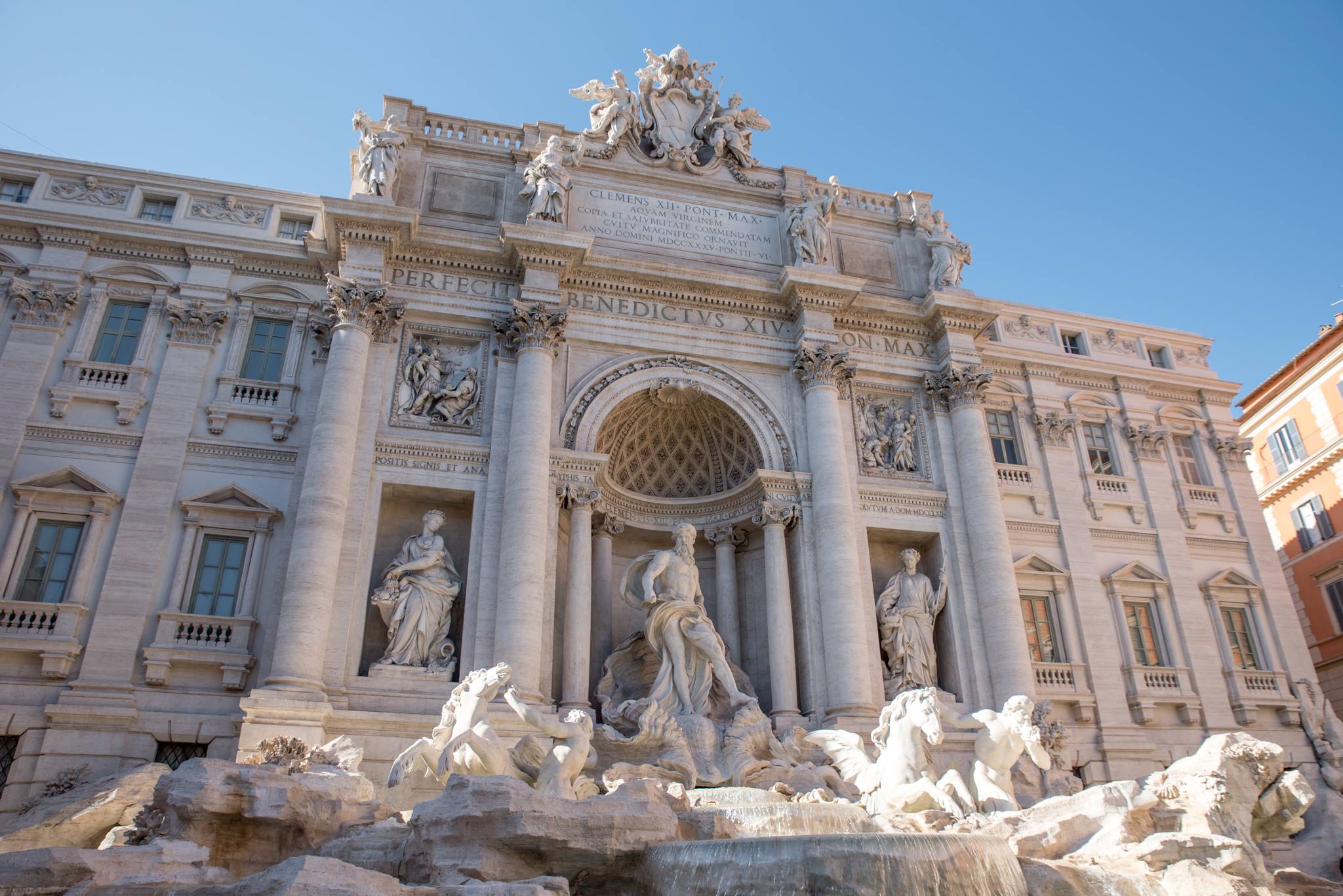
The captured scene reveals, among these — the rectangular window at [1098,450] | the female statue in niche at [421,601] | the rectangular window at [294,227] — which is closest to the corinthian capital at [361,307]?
the rectangular window at [294,227]

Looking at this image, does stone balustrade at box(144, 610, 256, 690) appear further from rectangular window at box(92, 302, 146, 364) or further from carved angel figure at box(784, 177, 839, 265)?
carved angel figure at box(784, 177, 839, 265)

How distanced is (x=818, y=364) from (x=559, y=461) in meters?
5.90

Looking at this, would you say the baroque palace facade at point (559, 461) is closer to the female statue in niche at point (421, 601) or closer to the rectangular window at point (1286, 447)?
the female statue in niche at point (421, 601)

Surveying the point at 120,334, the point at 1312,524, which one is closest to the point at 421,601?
the point at 120,334

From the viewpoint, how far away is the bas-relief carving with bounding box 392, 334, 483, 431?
18.5 meters

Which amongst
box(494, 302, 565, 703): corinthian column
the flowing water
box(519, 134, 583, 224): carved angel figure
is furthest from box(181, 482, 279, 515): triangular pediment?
the flowing water

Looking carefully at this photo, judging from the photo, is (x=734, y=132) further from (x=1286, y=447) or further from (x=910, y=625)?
(x=1286, y=447)

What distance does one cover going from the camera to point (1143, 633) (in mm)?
21578

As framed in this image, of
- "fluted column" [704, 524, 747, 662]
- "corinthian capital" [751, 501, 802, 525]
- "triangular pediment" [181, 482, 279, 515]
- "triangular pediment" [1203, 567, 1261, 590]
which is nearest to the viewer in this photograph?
"triangular pediment" [181, 482, 279, 515]

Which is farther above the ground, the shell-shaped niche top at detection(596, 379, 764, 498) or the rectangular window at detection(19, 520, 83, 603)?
the shell-shaped niche top at detection(596, 379, 764, 498)

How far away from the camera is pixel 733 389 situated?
20453 millimetres

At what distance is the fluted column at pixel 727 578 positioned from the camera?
762 inches

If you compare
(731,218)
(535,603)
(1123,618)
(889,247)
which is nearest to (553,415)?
(535,603)

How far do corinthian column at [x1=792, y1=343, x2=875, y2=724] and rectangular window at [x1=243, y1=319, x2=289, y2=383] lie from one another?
1047 centimetres
